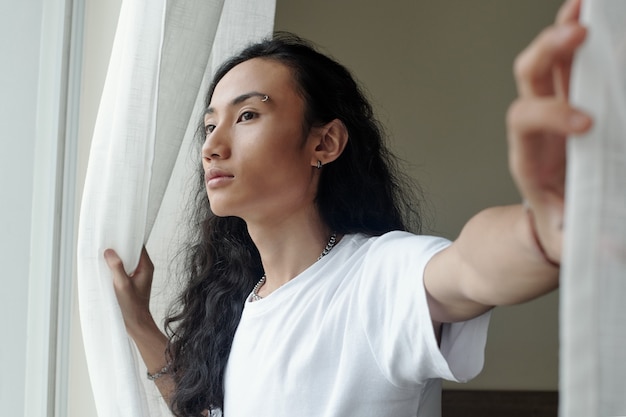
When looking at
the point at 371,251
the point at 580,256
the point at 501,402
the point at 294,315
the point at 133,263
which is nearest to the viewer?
the point at 580,256

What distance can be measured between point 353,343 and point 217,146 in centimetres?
41

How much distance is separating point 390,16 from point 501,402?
1.46 metres

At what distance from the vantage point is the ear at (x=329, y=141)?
135cm

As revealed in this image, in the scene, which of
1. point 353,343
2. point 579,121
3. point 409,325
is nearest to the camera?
point 579,121

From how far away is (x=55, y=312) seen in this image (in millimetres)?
1512

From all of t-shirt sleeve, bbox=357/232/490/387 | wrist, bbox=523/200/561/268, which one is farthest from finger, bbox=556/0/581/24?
t-shirt sleeve, bbox=357/232/490/387

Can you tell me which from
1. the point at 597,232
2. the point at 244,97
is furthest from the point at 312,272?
the point at 597,232

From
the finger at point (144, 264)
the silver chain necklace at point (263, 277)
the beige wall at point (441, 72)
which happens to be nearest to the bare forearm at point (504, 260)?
the silver chain necklace at point (263, 277)

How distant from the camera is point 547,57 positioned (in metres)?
0.53

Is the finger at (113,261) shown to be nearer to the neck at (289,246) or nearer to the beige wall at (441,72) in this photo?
the neck at (289,246)

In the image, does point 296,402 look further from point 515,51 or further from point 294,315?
point 515,51

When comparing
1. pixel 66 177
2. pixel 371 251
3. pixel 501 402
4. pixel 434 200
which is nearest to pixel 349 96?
pixel 371 251

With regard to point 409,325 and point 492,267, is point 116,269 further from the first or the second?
point 492,267

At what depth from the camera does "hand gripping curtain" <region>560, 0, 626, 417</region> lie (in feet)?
1.70
